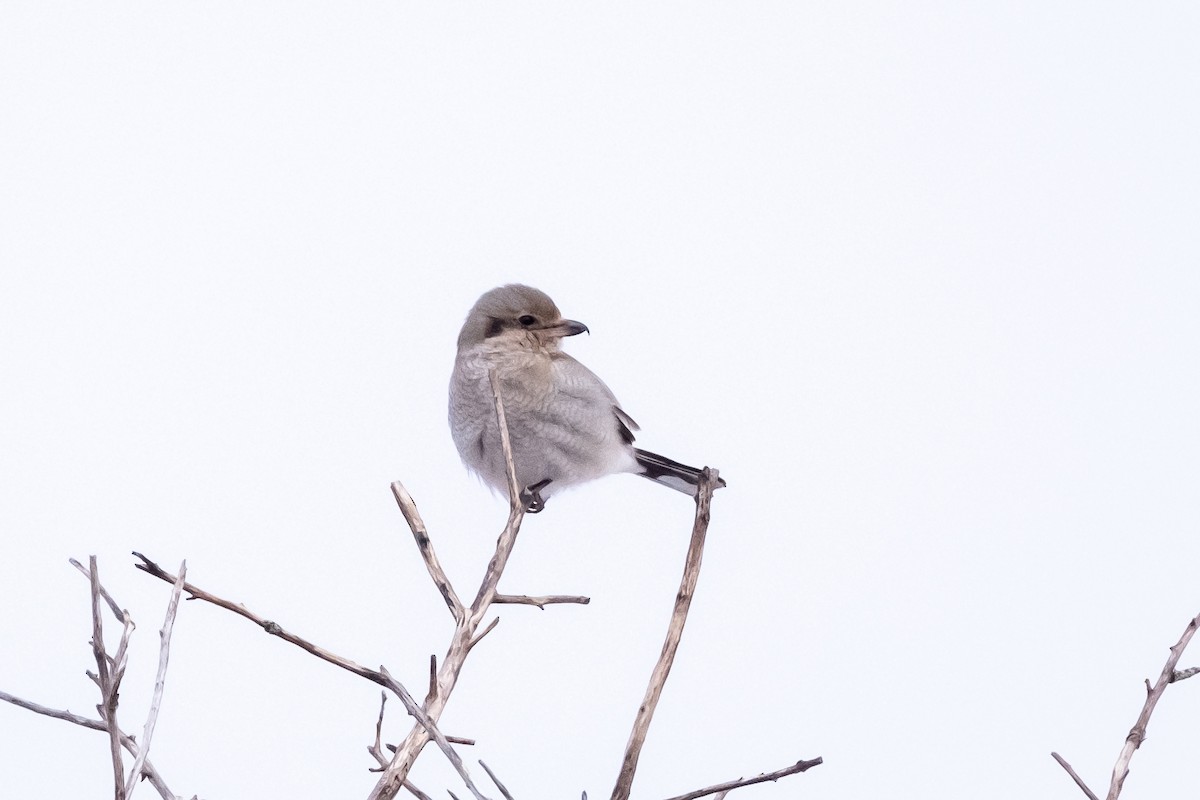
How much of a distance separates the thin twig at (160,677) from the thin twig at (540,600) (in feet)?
1.92

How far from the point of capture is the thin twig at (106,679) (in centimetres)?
142

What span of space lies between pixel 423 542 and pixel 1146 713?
1166mm

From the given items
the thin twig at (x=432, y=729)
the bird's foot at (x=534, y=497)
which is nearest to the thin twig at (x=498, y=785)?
the thin twig at (x=432, y=729)

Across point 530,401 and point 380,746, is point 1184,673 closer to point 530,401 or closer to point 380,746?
point 380,746

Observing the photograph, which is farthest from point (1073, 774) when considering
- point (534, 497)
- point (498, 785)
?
point (534, 497)

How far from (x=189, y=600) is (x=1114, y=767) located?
1.19 m

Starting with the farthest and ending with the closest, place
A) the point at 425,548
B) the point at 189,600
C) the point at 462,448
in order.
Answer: the point at 462,448 → the point at 425,548 → the point at 189,600

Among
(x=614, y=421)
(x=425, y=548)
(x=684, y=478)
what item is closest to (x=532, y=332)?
(x=614, y=421)

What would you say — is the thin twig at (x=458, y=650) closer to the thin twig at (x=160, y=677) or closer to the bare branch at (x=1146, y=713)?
the thin twig at (x=160, y=677)

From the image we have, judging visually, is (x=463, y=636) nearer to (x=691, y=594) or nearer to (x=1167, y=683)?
(x=691, y=594)

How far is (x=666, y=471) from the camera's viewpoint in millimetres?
4648

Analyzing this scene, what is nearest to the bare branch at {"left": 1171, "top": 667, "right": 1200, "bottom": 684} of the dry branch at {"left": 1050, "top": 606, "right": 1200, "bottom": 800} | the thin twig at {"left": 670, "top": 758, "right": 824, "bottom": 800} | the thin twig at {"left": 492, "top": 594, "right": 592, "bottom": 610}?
the dry branch at {"left": 1050, "top": 606, "right": 1200, "bottom": 800}

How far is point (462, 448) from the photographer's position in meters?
3.96

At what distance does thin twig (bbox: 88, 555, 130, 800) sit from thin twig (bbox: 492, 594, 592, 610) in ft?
2.16
